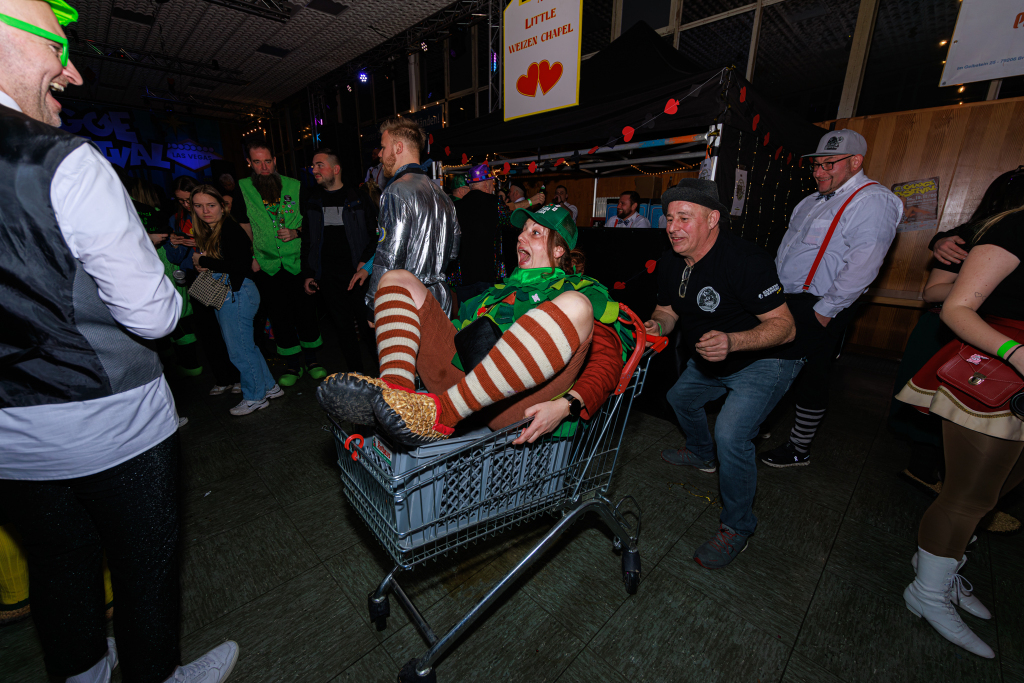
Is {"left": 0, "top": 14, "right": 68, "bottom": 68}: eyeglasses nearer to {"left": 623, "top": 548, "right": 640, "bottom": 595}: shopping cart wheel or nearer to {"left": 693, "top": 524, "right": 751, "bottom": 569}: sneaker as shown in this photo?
{"left": 623, "top": 548, "right": 640, "bottom": 595}: shopping cart wheel

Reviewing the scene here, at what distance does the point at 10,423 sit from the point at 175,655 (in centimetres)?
85

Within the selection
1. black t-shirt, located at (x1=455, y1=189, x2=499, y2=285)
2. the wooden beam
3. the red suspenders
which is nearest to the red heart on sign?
black t-shirt, located at (x1=455, y1=189, x2=499, y2=285)

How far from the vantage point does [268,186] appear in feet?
10.6

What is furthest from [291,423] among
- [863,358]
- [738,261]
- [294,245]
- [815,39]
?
[815,39]

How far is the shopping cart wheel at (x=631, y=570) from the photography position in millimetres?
1760

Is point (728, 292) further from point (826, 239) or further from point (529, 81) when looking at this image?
point (529, 81)

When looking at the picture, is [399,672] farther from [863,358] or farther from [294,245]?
[863,358]

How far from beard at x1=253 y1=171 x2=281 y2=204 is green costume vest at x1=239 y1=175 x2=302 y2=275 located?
0.03 metres

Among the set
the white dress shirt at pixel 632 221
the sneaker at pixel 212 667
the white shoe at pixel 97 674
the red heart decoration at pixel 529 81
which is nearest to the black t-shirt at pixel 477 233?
the red heart decoration at pixel 529 81

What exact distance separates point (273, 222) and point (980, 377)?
Result: 13.3 feet

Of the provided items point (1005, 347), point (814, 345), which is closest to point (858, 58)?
point (814, 345)

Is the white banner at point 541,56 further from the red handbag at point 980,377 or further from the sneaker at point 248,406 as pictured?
the sneaker at point 248,406

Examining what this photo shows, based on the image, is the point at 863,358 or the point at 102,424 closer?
the point at 102,424

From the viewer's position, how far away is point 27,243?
0.84 meters
